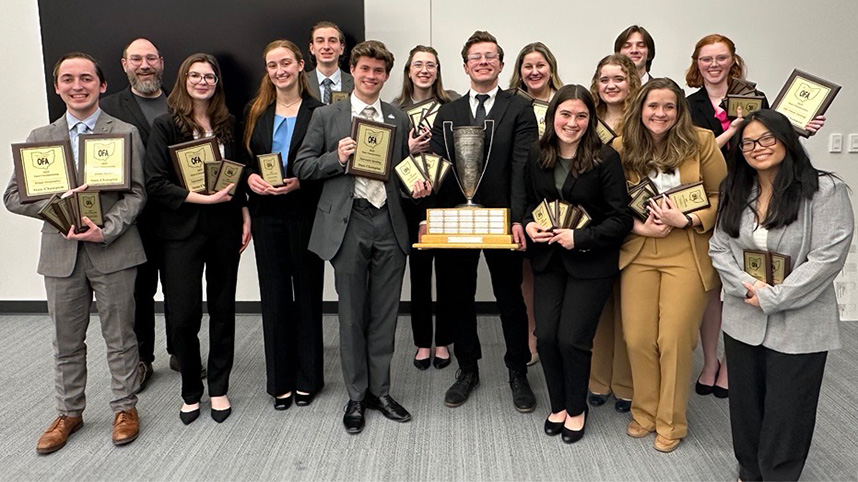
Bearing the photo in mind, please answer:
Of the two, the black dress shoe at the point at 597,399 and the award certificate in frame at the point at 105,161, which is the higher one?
the award certificate in frame at the point at 105,161

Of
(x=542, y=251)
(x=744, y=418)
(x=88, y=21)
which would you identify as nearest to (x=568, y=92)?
(x=542, y=251)

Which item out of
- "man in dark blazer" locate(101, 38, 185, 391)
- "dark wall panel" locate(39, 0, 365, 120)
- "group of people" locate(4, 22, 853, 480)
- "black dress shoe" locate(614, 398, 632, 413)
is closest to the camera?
"group of people" locate(4, 22, 853, 480)

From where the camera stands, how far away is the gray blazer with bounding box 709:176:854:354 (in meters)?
1.94

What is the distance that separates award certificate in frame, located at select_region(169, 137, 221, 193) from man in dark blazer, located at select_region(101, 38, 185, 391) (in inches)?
19.7

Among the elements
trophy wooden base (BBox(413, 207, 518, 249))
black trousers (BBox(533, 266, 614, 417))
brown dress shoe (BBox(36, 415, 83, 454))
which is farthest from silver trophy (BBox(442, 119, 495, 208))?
brown dress shoe (BBox(36, 415, 83, 454))

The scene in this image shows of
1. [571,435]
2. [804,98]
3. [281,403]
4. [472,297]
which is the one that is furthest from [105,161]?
[804,98]

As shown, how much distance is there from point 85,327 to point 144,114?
1204 mm

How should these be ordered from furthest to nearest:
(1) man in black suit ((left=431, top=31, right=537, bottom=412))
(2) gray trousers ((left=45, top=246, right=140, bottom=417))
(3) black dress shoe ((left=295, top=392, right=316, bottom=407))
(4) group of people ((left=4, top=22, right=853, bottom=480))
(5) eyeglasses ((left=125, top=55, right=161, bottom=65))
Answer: (5) eyeglasses ((left=125, top=55, right=161, bottom=65)) < (3) black dress shoe ((left=295, top=392, right=316, bottom=407)) < (1) man in black suit ((left=431, top=31, right=537, bottom=412)) < (2) gray trousers ((left=45, top=246, right=140, bottom=417)) < (4) group of people ((left=4, top=22, right=853, bottom=480))

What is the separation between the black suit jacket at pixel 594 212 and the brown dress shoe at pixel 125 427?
6.47 ft

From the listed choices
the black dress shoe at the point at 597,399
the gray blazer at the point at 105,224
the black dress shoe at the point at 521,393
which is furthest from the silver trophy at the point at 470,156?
the gray blazer at the point at 105,224

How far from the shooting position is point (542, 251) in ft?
8.65

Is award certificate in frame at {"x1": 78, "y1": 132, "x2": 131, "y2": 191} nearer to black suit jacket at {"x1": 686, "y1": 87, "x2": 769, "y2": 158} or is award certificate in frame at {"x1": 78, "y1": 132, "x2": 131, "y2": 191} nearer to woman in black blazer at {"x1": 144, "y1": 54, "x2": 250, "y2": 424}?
woman in black blazer at {"x1": 144, "y1": 54, "x2": 250, "y2": 424}

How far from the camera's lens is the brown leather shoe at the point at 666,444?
2570 millimetres

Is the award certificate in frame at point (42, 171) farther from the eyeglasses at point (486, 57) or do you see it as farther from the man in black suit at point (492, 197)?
the eyeglasses at point (486, 57)
